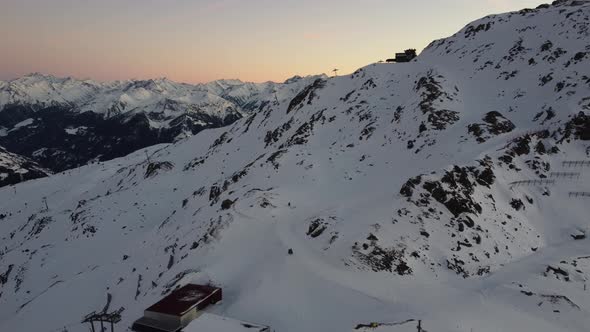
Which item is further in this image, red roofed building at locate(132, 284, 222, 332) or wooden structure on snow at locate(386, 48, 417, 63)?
wooden structure on snow at locate(386, 48, 417, 63)

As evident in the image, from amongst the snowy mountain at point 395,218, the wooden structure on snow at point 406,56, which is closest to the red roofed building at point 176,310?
the snowy mountain at point 395,218

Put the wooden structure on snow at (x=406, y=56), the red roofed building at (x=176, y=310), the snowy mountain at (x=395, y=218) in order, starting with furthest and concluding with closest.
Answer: the wooden structure on snow at (x=406, y=56)
the snowy mountain at (x=395, y=218)
the red roofed building at (x=176, y=310)

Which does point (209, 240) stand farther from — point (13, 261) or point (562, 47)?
point (13, 261)

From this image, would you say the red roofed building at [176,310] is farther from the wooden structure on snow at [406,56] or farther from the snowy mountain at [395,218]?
the wooden structure on snow at [406,56]

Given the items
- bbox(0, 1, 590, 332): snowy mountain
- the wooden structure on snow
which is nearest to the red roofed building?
bbox(0, 1, 590, 332): snowy mountain

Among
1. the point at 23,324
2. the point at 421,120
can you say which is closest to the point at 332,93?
the point at 421,120

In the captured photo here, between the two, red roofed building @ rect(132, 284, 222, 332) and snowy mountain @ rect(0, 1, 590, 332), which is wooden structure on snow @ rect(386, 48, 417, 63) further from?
red roofed building @ rect(132, 284, 222, 332)

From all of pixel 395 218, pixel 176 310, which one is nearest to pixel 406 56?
pixel 395 218
